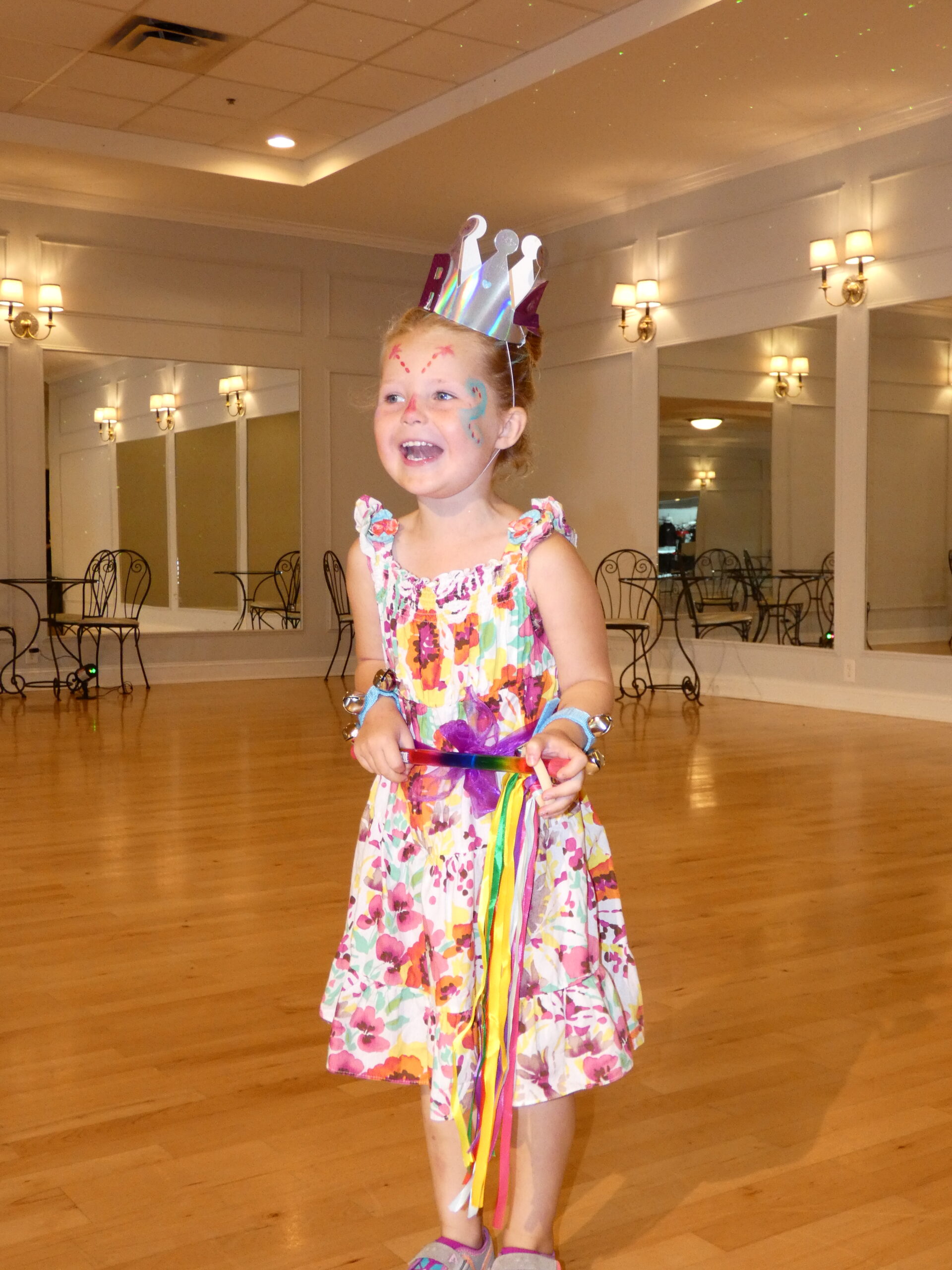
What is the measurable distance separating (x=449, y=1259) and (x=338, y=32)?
18.3ft

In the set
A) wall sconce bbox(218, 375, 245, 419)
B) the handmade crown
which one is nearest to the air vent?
wall sconce bbox(218, 375, 245, 419)

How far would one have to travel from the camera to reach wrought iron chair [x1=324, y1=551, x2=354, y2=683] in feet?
30.1

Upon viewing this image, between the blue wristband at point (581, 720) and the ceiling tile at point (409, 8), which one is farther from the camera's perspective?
the ceiling tile at point (409, 8)

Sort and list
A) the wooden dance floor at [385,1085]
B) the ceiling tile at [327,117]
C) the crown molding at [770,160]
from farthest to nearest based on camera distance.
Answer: the ceiling tile at [327,117], the crown molding at [770,160], the wooden dance floor at [385,1085]

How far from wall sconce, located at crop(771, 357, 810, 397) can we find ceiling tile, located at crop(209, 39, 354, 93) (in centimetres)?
273

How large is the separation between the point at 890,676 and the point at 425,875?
584 cm

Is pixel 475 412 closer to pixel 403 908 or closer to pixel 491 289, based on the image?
pixel 491 289

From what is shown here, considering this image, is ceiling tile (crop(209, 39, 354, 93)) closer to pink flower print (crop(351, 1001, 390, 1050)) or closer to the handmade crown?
the handmade crown

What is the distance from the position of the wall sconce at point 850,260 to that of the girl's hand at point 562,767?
19.9ft

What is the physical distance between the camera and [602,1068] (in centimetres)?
140

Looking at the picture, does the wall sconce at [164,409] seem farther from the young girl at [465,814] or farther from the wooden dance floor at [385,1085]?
the young girl at [465,814]

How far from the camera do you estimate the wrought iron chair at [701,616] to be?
306 inches

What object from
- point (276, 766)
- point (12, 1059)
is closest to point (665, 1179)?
point (12, 1059)

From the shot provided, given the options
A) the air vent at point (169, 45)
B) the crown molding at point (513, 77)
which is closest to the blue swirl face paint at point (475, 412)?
the crown molding at point (513, 77)
